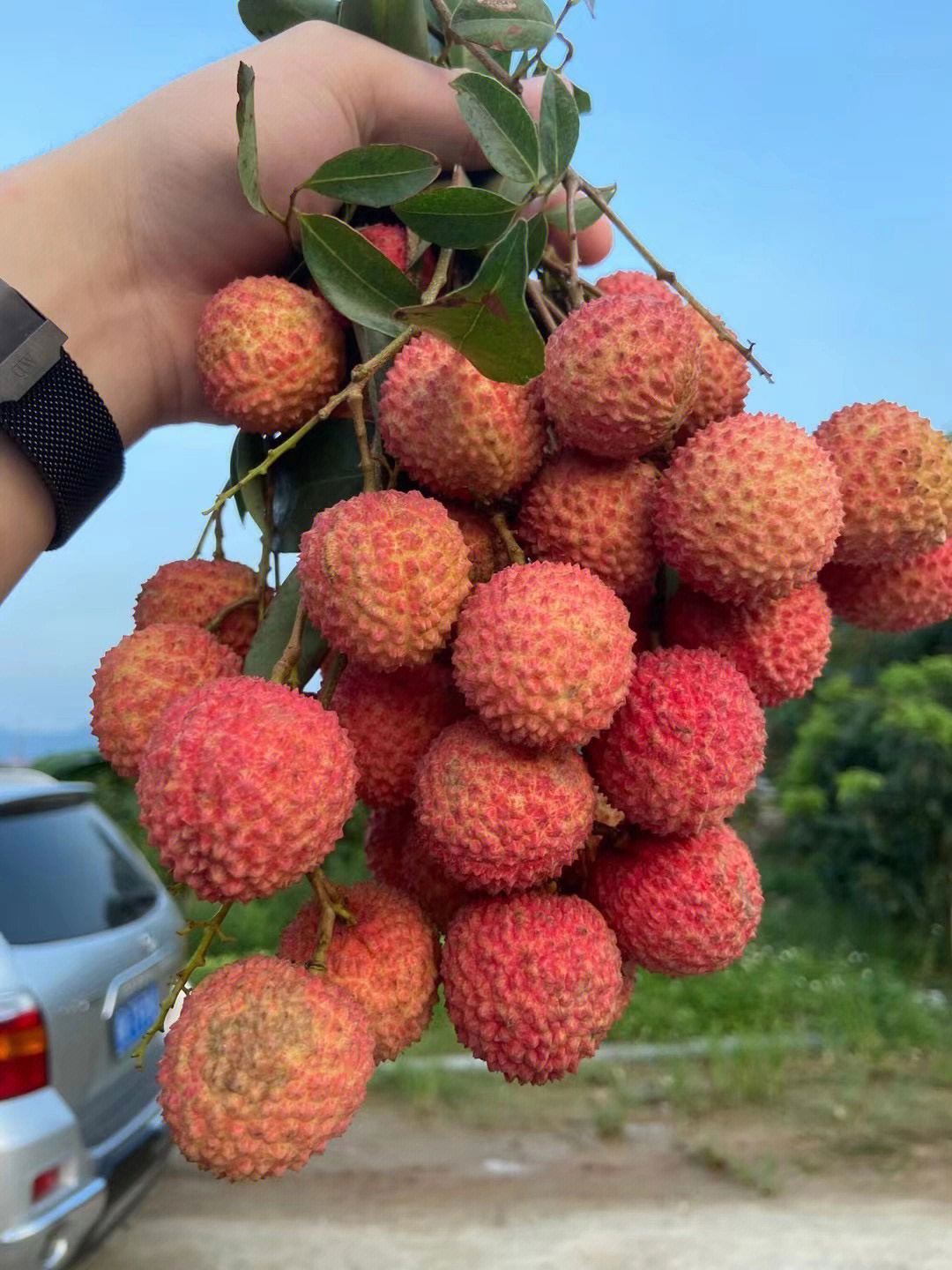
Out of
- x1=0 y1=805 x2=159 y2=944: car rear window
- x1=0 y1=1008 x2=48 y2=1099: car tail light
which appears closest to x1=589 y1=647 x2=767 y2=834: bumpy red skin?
x1=0 y1=1008 x2=48 y2=1099: car tail light

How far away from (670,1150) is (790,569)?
3.86 meters

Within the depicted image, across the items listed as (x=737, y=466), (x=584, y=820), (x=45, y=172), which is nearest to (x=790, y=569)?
(x=737, y=466)

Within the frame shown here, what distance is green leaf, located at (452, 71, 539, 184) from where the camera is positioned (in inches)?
28.8

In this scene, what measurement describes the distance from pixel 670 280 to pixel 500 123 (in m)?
0.15

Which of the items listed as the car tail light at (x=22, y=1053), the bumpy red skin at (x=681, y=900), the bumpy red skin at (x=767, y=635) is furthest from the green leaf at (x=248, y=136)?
the car tail light at (x=22, y=1053)

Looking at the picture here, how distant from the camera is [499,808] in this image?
25.9 inches

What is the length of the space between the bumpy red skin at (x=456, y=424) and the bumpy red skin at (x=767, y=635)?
0.45ft

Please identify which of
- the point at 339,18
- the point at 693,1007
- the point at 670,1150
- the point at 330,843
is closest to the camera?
the point at 330,843

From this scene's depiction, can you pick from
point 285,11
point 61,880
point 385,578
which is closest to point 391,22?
point 285,11

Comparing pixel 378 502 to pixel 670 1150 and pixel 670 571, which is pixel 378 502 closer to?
pixel 670 571

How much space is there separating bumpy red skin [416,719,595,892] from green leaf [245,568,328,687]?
11 centimetres

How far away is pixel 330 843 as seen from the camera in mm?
647

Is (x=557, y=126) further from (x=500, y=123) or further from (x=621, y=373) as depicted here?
(x=621, y=373)

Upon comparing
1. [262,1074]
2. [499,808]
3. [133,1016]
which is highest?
[499,808]
